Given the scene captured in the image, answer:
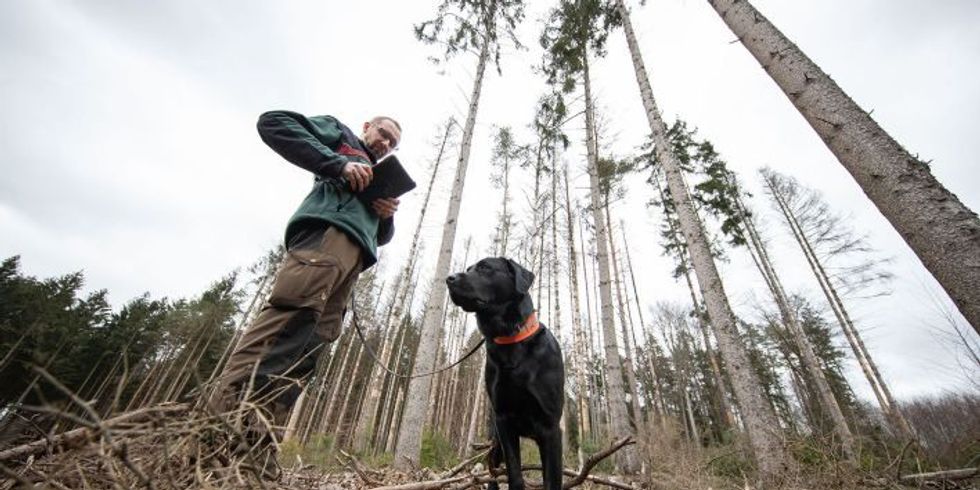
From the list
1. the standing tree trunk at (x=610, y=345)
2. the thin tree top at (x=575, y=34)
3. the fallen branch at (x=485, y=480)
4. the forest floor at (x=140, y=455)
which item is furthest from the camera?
the thin tree top at (x=575, y=34)

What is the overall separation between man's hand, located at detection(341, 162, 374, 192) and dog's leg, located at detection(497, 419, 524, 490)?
1.83 meters

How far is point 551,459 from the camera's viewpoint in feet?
8.09

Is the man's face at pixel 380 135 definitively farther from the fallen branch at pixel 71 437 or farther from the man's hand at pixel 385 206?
the fallen branch at pixel 71 437

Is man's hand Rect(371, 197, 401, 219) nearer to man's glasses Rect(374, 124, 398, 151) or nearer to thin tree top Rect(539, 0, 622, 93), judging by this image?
man's glasses Rect(374, 124, 398, 151)

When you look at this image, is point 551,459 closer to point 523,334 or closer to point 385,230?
point 523,334

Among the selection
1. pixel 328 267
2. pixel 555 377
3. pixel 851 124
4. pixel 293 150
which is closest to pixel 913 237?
pixel 851 124

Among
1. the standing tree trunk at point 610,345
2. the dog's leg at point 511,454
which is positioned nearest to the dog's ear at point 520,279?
the dog's leg at point 511,454

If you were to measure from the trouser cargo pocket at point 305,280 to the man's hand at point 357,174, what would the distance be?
474mm

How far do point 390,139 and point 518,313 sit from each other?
1.77 meters

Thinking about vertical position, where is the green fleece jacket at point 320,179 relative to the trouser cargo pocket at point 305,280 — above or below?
above

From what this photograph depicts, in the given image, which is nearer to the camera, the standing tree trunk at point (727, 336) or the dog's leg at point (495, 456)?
the dog's leg at point (495, 456)

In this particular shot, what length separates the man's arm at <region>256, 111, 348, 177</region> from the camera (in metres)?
2.35

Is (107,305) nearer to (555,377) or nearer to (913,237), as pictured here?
(555,377)

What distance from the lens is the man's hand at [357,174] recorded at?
7.73ft
